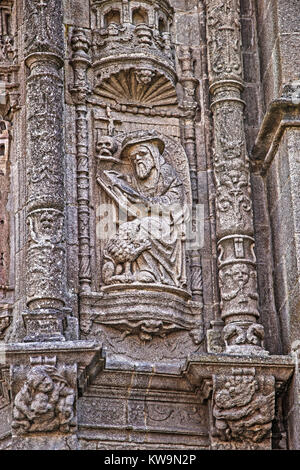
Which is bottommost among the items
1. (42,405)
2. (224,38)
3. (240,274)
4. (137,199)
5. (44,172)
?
(42,405)

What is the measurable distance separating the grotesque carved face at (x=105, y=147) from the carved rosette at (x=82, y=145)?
116mm

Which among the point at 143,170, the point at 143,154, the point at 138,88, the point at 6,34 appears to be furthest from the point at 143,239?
the point at 6,34

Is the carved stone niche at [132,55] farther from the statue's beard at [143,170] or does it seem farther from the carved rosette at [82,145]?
the statue's beard at [143,170]

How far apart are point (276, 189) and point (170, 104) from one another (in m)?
1.26

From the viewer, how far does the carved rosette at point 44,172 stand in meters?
10.0

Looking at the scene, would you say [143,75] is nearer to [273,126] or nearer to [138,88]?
[138,88]

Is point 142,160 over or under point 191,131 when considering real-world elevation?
under

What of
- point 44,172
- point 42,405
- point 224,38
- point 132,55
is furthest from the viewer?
point 224,38

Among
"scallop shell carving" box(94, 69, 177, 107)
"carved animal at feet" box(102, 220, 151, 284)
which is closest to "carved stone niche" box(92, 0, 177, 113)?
"scallop shell carving" box(94, 69, 177, 107)

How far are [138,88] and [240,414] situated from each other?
313cm

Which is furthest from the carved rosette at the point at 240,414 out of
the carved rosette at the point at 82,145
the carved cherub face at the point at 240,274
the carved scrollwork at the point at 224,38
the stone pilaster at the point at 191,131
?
the carved scrollwork at the point at 224,38

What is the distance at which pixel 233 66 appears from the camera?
11242 millimetres

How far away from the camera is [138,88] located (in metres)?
11.2

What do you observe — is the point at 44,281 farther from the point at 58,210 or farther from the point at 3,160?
the point at 3,160
